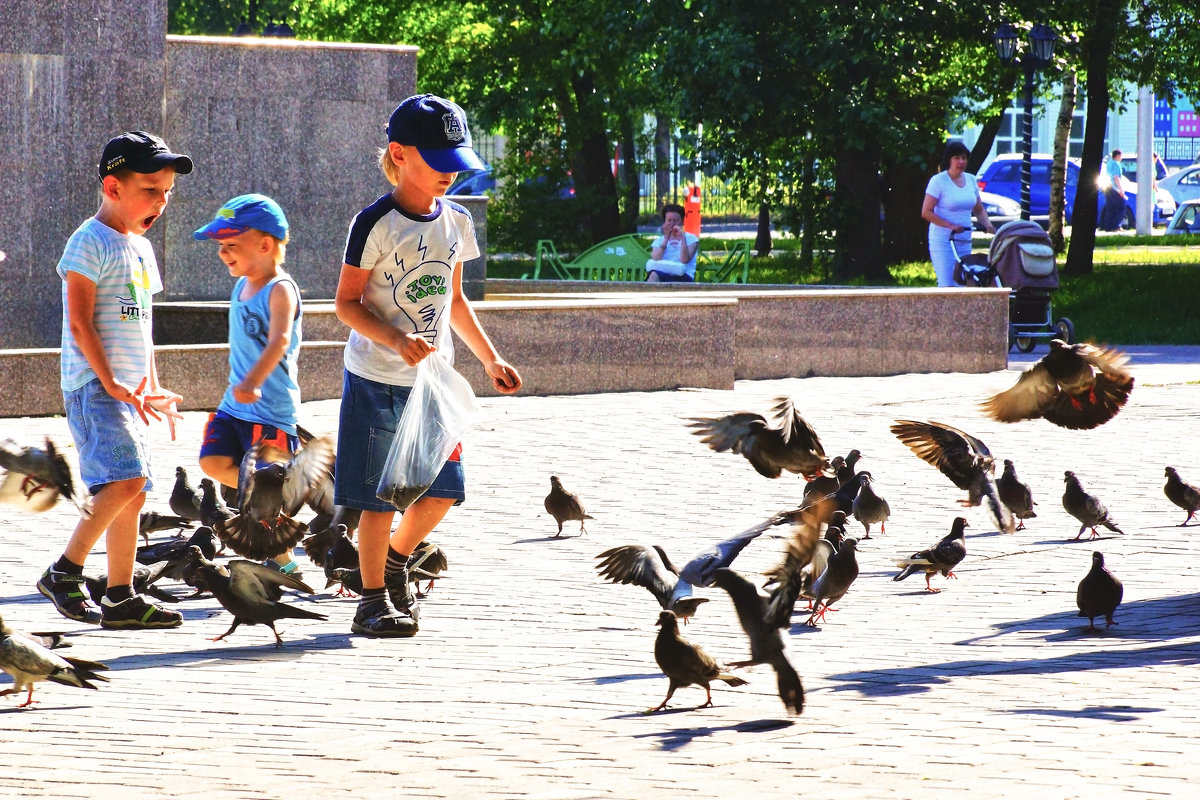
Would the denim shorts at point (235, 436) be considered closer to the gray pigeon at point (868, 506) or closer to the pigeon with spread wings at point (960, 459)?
the pigeon with spread wings at point (960, 459)

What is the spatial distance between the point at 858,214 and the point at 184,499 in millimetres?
20383

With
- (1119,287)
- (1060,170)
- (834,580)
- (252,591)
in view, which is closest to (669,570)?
(834,580)

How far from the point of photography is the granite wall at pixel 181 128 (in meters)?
14.1

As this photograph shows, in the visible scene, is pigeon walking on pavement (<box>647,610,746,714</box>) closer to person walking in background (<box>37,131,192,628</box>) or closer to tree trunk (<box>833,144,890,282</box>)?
person walking in background (<box>37,131,192,628</box>)

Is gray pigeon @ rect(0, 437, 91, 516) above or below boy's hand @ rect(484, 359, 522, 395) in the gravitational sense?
below

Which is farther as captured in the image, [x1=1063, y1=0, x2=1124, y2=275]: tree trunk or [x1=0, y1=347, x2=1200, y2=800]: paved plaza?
[x1=1063, y1=0, x2=1124, y2=275]: tree trunk

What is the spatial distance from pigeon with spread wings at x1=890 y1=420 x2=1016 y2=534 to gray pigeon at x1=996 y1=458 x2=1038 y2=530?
88 cm

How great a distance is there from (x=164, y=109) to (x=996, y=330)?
8166 mm

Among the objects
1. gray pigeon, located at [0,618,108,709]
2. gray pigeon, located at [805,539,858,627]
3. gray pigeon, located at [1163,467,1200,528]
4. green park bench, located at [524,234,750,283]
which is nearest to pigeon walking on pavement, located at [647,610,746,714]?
gray pigeon, located at [805,539,858,627]

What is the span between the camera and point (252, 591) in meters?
6.13

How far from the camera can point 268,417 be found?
7129mm

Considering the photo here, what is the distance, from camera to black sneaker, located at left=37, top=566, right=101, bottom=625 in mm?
6500

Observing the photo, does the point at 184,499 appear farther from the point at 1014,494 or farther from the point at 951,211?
the point at 951,211

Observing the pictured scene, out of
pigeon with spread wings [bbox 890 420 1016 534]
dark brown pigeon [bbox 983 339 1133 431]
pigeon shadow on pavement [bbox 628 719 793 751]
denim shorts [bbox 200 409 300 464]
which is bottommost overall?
pigeon shadow on pavement [bbox 628 719 793 751]
